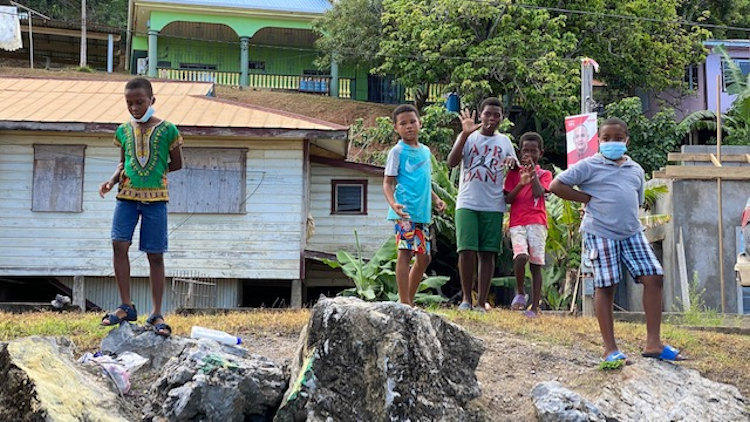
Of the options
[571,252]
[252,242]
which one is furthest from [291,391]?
[252,242]

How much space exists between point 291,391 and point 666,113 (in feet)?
76.3

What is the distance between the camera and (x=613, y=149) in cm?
532

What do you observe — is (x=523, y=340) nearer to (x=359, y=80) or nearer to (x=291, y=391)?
(x=291, y=391)

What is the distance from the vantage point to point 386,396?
4383 millimetres

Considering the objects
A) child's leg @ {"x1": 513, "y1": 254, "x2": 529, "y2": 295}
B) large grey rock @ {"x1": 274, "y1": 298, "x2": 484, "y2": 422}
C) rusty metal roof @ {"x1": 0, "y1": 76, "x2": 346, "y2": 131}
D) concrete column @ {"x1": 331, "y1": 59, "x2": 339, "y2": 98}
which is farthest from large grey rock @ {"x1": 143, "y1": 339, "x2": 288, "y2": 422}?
concrete column @ {"x1": 331, "y1": 59, "x2": 339, "y2": 98}

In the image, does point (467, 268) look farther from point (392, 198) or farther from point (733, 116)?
point (733, 116)

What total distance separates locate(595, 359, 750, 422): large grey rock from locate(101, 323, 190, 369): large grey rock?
2776 mm

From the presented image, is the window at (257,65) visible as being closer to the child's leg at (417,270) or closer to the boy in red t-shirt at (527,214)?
the boy in red t-shirt at (527,214)

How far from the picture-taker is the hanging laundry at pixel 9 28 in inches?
1273

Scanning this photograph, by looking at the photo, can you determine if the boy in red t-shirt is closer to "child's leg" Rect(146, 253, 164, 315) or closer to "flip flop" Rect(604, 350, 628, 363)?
"flip flop" Rect(604, 350, 628, 363)

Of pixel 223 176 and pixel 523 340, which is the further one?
pixel 223 176

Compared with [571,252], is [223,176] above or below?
above

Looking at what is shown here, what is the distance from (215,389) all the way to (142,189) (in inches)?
69.8

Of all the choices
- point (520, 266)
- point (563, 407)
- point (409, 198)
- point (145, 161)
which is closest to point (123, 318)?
point (145, 161)
